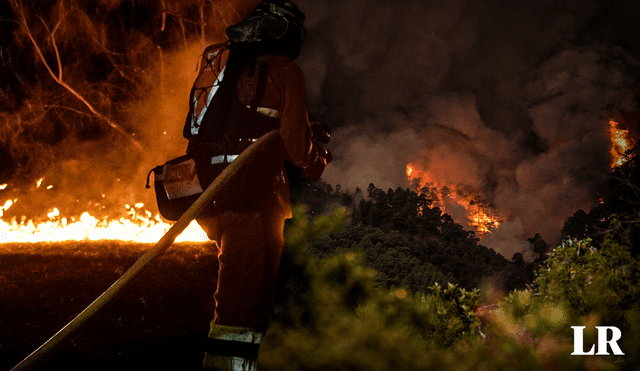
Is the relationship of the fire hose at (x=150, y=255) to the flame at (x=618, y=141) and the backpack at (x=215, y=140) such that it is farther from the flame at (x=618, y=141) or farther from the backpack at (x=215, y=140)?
the flame at (x=618, y=141)

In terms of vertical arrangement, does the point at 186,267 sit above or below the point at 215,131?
below

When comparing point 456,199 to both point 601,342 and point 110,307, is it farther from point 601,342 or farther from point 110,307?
point 110,307

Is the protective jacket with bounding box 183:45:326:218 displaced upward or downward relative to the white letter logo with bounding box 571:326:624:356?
upward

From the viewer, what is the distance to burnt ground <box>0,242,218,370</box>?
3131mm

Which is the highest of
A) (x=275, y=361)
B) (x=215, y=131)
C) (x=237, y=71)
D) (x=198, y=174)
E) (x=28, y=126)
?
(x=28, y=126)

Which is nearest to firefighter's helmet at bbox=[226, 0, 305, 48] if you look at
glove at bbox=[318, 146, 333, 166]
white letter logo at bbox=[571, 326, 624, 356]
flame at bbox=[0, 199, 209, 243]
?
glove at bbox=[318, 146, 333, 166]

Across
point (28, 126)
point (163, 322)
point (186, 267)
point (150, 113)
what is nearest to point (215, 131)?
point (186, 267)

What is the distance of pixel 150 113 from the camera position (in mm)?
5199

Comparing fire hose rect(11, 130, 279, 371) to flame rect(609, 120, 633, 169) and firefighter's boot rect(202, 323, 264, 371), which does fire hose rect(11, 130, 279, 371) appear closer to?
firefighter's boot rect(202, 323, 264, 371)

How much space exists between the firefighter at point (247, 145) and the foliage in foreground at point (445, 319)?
1093mm

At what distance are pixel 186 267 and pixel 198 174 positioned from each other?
1.38 m

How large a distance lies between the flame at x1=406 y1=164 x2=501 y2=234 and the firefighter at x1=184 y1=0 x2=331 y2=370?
105 inches

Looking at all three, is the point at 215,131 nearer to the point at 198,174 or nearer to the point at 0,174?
the point at 198,174

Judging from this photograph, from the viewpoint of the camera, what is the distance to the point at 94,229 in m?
4.34
